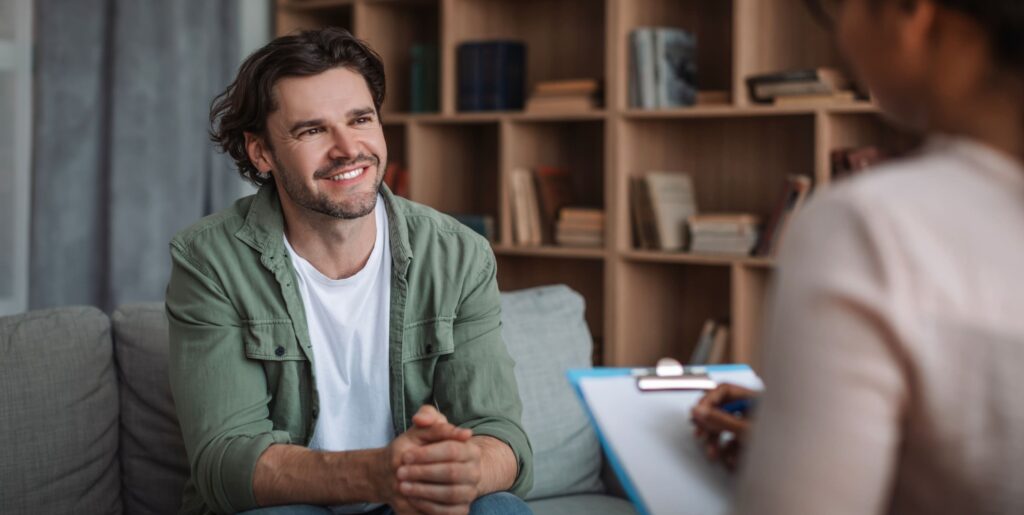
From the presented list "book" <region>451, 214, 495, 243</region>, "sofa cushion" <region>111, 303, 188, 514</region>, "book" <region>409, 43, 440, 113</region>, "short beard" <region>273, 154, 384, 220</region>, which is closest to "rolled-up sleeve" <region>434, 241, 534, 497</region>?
"short beard" <region>273, 154, 384, 220</region>

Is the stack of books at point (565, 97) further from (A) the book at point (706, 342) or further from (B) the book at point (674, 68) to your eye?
(A) the book at point (706, 342)

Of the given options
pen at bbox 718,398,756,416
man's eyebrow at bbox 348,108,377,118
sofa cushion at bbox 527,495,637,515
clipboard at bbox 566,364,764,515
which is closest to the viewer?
clipboard at bbox 566,364,764,515

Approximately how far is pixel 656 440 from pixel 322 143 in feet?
3.18

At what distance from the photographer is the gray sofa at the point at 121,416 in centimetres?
163

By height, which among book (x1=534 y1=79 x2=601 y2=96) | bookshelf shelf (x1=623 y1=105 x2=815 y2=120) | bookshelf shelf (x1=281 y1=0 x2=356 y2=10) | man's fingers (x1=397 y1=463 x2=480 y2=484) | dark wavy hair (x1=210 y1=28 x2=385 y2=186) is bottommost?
man's fingers (x1=397 y1=463 x2=480 y2=484)

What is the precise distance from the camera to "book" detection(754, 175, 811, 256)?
2.74 metres

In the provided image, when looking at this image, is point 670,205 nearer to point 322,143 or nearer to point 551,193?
point 551,193

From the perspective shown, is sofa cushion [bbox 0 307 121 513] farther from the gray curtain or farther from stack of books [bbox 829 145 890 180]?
stack of books [bbox 829 145 890 180]

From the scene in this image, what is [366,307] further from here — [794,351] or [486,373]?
[794,351]

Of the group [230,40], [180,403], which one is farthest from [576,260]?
[180,403]

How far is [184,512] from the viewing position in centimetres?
161

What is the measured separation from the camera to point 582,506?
1943 mm

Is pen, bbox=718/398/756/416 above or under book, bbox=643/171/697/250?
under

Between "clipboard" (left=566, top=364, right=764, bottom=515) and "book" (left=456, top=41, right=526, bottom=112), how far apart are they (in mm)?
2328
